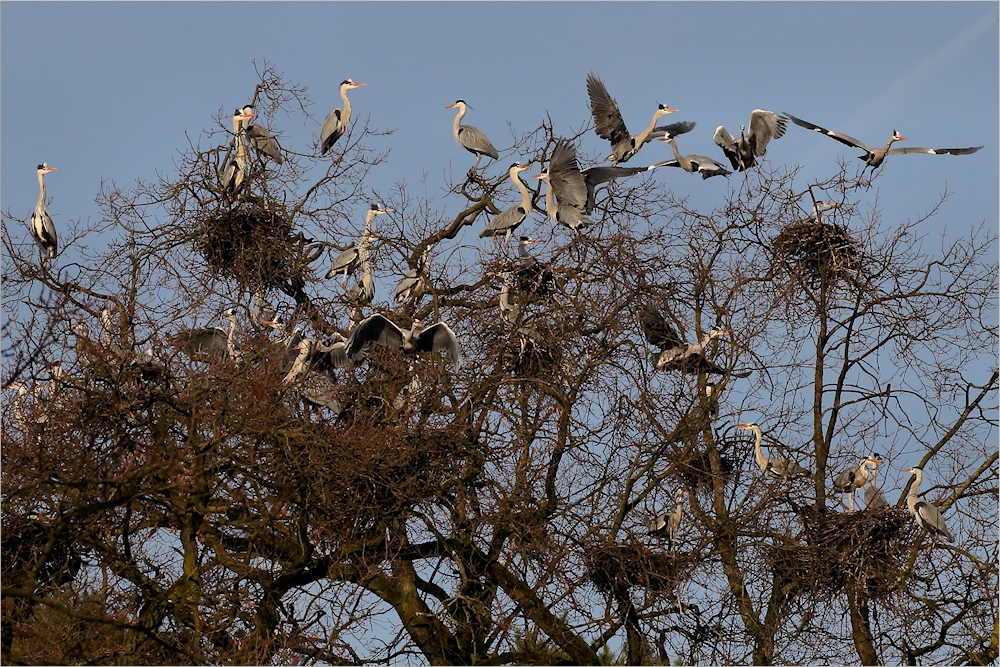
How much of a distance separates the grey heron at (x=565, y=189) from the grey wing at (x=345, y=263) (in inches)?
78.5

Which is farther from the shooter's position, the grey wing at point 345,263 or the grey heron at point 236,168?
the grey heron at point 236,168

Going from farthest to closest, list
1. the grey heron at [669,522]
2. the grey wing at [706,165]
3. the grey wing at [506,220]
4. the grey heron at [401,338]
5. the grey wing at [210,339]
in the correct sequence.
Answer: the grey wing at [706,165] < the grey wing at [506,220] < the grey wing at [210,339] < the grey heron at [401,338] < the grey heron at [669,522]

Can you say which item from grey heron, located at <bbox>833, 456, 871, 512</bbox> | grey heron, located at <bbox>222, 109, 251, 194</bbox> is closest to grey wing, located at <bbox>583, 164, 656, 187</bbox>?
grey heron, located at <bbox>222, 109, 251, 194</bbox>

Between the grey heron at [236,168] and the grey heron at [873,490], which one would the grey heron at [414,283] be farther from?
the grey heron at [873,490]

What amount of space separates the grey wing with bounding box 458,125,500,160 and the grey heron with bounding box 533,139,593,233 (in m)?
2.62

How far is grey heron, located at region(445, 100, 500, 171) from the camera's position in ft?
53.2

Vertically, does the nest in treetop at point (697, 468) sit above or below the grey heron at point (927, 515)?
above

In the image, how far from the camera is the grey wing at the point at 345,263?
43.7ft

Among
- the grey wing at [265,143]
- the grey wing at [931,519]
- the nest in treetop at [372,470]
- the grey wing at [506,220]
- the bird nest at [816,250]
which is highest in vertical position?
the grey wing at [265,143]

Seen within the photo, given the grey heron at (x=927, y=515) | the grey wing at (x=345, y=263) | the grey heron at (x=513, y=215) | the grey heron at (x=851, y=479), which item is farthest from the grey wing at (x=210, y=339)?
the grey heron at (x=927, y=515)

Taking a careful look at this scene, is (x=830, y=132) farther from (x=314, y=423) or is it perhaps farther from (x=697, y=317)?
(x=314, y=423)

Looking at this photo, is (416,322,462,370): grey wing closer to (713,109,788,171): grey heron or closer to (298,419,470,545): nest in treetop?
(298,419,470,545): nest in treetop

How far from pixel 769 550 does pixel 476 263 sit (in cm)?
375

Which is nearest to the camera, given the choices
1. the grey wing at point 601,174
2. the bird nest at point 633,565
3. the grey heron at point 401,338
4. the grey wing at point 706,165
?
the bird nest at point 633,565
